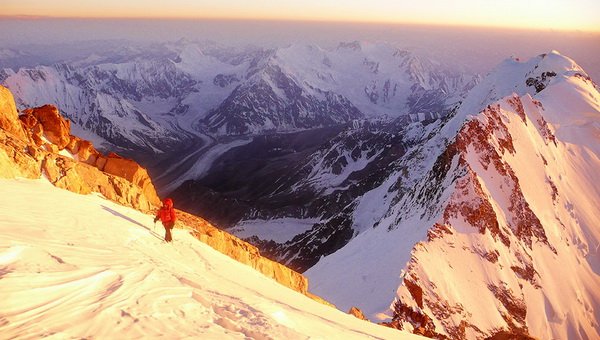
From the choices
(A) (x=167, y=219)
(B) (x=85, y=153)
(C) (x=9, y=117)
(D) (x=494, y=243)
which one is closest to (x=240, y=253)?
(A) (x=167, y=219)

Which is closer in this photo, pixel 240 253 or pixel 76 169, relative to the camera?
pixel 76 169

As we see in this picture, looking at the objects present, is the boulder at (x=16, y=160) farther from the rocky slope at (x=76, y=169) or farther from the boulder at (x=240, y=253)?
the boulder at (x=240, y=253)

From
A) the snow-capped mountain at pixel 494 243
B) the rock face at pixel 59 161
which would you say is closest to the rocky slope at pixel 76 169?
the rock face at pixel 59 161

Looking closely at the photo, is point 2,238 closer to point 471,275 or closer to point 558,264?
point 471,275

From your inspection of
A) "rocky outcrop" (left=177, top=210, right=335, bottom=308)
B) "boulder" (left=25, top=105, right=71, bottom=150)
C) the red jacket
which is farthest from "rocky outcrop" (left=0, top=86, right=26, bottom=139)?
the red jacket

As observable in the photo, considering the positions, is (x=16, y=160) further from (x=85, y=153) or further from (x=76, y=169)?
(x=85, y=153)

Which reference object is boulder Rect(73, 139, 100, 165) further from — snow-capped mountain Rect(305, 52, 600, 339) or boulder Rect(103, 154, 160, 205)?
snow-capped mountain Rect(305, 52, 600, 339)
